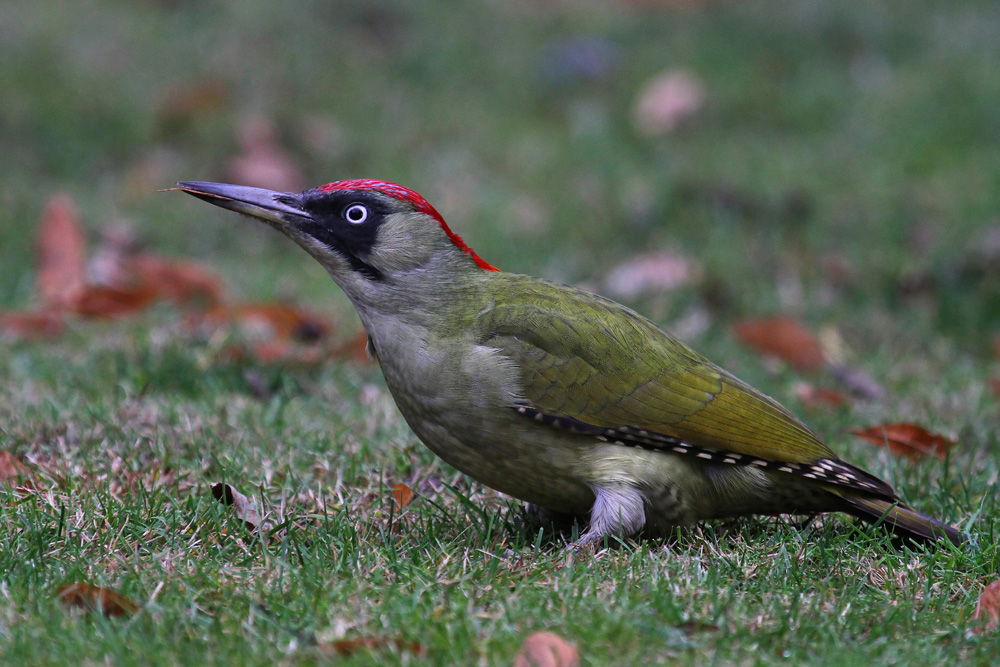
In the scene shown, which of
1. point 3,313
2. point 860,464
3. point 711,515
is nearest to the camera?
point 711,515

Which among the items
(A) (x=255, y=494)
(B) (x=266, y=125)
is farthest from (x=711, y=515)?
(B) (x=266, y=125)

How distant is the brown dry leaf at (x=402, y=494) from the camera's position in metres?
3.73

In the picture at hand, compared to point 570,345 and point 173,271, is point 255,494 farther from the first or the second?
point 173,271

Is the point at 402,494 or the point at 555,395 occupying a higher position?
the point at 555,395

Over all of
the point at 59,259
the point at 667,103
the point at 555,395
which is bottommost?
the point at 59,259

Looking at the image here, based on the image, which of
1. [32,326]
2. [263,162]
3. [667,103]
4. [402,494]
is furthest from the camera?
[667,103]

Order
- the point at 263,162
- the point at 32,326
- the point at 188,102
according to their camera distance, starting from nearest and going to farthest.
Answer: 1. the point at 32,326
2. the point at 263,162
3. the point at 188,102

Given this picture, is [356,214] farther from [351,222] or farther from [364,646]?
[364,646]

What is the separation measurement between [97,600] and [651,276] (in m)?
4.64

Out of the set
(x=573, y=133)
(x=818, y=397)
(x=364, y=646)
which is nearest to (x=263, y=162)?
(x=573, y=133)

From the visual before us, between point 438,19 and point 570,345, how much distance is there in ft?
25.7

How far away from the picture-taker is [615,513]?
11.2ft

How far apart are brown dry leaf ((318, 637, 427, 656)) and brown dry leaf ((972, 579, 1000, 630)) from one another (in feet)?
4.44

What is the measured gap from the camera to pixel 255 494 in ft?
12.1
